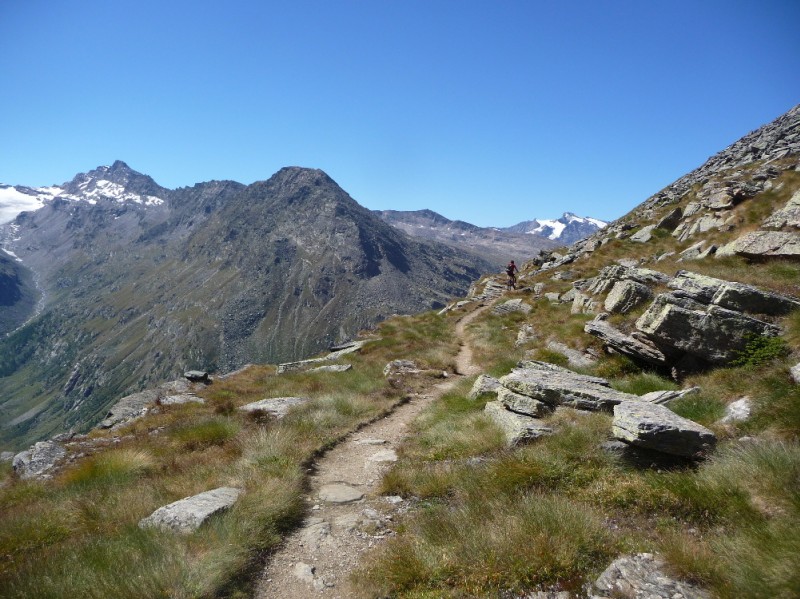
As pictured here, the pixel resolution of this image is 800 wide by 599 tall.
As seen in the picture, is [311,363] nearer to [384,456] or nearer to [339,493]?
[384,456]

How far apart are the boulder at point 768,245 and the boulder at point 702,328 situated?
8.36m

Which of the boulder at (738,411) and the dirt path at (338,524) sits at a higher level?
the boulder at (738,411)

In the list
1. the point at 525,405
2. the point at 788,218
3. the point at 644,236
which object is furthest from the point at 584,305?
the point at 644,236

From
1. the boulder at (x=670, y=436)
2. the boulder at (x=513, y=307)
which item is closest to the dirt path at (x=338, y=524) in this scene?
the boulder at (x=670, y=436)

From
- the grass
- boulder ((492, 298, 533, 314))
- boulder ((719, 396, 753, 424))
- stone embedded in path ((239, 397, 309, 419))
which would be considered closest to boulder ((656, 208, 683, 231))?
boulder ((492, 298, 533, 314))

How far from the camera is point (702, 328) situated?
1158cm

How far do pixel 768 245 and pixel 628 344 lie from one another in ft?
31.3

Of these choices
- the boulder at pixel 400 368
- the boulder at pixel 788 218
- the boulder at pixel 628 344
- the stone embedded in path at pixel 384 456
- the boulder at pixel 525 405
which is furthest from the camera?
the boulder at pixel 400 368

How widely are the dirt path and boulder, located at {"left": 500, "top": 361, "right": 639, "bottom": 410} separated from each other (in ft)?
14.2

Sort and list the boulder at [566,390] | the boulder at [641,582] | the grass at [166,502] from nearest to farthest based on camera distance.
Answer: the boulder at [641,582]
the grass at [166,502]
the boulder at [566,390]

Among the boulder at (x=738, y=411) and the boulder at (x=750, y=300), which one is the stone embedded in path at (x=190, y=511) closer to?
the boulder at (x=738, y=411)

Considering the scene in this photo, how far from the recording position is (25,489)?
11.7 m

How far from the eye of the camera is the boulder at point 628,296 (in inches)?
675

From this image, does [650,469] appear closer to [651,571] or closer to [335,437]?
[651,571]
